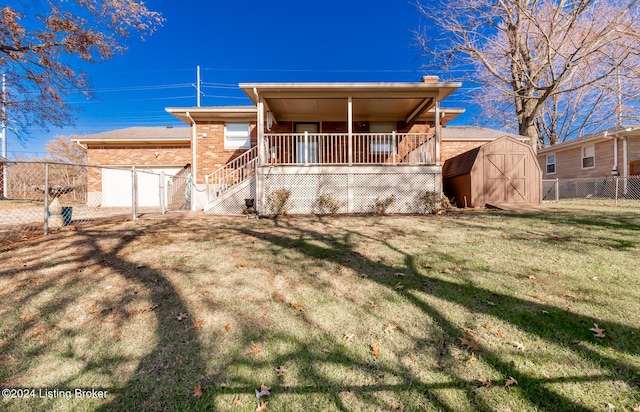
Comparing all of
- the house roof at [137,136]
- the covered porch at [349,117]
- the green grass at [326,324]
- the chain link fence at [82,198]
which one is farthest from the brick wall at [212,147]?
the green grass at [326,324]

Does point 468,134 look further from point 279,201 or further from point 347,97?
point 279,201

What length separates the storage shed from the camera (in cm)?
1022

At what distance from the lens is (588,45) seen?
32.6 feet

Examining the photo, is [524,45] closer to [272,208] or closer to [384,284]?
[272,208]

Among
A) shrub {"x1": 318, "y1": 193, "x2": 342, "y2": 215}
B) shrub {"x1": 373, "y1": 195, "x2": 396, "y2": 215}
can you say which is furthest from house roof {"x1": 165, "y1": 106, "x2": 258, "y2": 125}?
shrub {"x1": 373, "y1": 195, "x2": 396, "y2": 215}

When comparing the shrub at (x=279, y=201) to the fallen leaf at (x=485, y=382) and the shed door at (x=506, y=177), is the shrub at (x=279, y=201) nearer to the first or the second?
the shed door at (x=506, y=177)

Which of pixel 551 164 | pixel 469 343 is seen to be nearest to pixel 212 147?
pixel 469 343

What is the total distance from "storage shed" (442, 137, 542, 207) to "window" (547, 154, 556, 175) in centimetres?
1172

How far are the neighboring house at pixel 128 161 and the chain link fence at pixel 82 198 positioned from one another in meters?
0.04

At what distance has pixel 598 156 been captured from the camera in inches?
630

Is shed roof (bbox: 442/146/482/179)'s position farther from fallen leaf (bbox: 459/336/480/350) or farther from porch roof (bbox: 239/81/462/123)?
fallen leaf (bbox: 459/336/480/350)

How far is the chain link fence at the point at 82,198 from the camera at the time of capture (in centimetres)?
629

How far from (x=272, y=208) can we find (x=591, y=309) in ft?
25.0

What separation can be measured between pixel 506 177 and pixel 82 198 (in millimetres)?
21832
